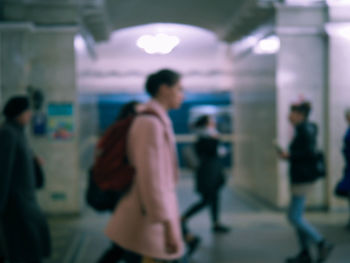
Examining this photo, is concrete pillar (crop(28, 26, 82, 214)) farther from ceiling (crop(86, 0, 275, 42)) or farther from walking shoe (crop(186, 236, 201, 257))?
walking shoe (crop(186, 236, 201, 257))

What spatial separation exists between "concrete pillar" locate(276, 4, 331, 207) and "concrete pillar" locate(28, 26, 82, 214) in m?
3.13

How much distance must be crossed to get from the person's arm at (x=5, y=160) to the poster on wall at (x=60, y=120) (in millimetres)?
4193

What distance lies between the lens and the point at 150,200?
101 inches

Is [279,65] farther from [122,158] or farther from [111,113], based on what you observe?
[111,113]

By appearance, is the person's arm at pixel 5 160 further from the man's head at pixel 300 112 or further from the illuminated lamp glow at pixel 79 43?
the illuminated lamp glow at pixel 79 43

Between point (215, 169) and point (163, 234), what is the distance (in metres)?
3.80

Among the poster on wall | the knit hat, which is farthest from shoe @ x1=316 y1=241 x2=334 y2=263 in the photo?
the poster on wall

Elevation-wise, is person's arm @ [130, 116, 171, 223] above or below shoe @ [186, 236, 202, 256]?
above

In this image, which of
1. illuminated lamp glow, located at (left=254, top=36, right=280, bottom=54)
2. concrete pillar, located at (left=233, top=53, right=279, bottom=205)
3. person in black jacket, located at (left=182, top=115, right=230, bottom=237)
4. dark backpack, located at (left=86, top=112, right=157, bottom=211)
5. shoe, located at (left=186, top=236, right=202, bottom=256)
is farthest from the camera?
concrete pillar, located at (left=233, top=53, right=279, bottom=205)

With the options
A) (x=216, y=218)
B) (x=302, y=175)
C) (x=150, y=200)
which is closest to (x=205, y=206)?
(x=216, y=218)

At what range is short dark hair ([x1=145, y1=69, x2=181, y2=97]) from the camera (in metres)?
2.86

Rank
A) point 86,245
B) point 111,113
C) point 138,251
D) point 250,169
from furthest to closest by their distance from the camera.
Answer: point 111,113
point 250,169
point 86,245
point 138,251

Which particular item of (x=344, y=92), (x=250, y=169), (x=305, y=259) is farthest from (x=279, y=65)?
(x=305, y=259)

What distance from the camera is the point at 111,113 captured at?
1567 centimetres
